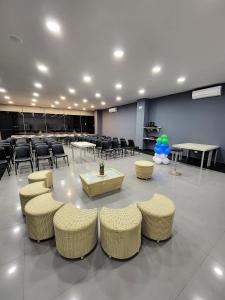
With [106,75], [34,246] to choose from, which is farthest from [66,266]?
[106,75]

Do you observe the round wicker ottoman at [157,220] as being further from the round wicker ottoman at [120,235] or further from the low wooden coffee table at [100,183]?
the low wooden coffee table at [100,183]

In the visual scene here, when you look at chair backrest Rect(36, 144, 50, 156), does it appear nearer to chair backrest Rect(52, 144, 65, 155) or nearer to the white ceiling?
chair backrest Rect(52, 144, 65, 155)

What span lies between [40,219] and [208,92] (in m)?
6.53

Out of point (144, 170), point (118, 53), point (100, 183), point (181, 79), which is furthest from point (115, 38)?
point (181, 79)

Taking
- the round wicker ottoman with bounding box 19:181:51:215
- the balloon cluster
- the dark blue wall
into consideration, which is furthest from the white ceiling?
the round wicker ottoman with bounding box 19:181:51:215

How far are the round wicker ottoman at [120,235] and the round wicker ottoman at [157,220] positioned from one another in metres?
0.19

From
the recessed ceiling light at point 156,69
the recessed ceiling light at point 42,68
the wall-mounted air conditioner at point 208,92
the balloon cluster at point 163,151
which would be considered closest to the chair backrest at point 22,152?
the recessed ceiling light at point 42,68

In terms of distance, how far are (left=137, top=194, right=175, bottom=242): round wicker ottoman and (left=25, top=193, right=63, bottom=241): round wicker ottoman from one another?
1.19 meters

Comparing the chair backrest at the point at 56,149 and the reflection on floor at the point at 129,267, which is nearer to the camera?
the reflection on floor at the point at 129,267

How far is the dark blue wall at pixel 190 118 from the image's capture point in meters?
5.36

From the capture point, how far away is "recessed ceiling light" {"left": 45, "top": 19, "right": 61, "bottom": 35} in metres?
2.07

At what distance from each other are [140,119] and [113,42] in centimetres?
589

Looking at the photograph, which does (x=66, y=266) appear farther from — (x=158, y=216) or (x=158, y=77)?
(x=158, y=77)

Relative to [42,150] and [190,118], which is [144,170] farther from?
[190,118]
